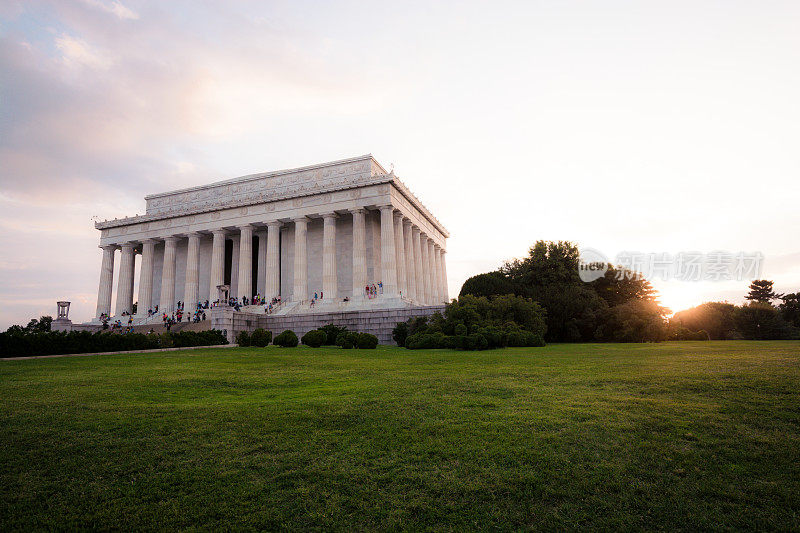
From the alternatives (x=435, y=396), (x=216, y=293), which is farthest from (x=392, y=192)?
(x=435, y=396)

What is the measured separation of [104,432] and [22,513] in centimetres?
→ 248

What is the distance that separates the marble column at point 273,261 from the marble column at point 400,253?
13646 mm

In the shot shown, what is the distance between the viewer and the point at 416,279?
56625 millimetres

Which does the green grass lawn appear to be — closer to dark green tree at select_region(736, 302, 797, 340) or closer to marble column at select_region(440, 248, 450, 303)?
dark green tree at select_region(736, 302, 797, 340)

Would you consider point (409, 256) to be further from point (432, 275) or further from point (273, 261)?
point (273, 261)

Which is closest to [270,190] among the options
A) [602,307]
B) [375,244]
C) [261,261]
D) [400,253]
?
[261,261]

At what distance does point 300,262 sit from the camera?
50438 mm

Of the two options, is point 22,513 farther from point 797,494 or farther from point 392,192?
point 392,192

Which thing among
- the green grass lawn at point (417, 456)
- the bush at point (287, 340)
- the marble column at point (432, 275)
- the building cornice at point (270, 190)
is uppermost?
the building cornice at point (270, 190)

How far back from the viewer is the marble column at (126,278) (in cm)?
5878

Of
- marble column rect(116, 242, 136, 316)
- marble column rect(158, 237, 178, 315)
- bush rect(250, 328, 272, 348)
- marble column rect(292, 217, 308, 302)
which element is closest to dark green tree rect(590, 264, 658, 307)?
marble column rect(292, 217, 308, 302)

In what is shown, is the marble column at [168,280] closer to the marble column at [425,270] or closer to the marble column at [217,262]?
the marble column at [217,262]

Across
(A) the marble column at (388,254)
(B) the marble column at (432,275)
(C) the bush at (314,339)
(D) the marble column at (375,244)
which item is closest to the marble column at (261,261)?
(D) the marble column at (375,244)

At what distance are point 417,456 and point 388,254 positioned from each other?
40.9 meters
